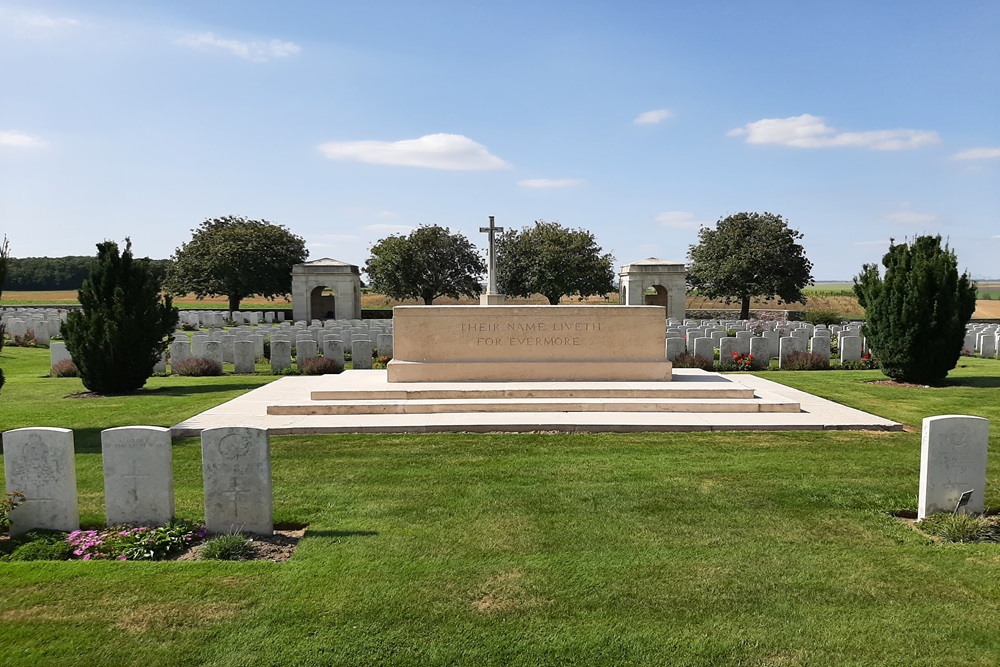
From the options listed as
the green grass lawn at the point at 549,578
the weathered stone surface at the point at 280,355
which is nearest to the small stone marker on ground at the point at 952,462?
the green grass lawn at the point at 549,578

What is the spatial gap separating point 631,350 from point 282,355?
346 inches

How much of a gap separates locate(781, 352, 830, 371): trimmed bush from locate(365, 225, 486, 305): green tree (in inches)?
1112

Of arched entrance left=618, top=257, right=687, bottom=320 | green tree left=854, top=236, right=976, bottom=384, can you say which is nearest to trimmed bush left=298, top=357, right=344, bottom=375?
green tree left=854, top=236, right=976, bottom=384

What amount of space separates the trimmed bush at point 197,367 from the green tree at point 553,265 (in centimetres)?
2627

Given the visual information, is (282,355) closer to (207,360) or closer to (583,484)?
(207,360)

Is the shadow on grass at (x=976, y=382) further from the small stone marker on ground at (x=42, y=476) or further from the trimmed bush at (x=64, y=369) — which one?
the trimmed bush at (x=64, y=369)

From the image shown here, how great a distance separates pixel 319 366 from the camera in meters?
16.1

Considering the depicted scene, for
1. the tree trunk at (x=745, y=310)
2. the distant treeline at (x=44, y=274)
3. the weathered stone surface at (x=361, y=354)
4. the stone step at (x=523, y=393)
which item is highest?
the distant treeline at (x=44, y=274)

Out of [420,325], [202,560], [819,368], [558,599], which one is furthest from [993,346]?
[202,560]

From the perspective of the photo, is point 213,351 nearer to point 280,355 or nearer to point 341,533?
point 280,355

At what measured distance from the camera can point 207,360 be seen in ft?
53.2

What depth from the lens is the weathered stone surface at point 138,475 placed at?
5.24 metres

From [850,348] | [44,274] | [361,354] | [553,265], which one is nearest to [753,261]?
[553,265]

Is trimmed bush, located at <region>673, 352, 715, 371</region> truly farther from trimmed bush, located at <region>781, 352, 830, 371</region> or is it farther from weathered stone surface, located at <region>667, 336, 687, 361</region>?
trimmed bush, located at <region>781, 352, 830, 371</region>
